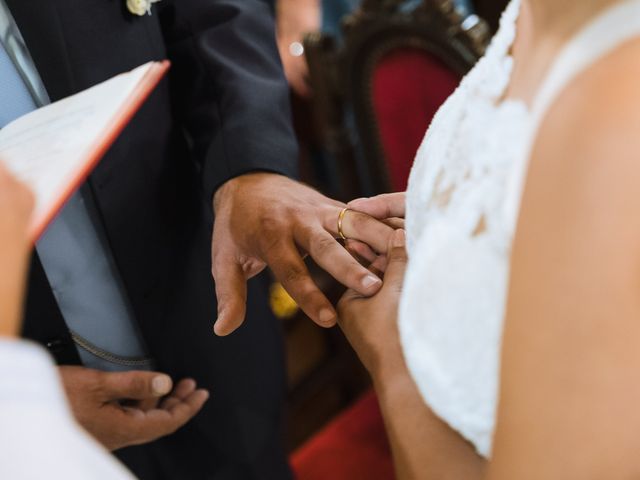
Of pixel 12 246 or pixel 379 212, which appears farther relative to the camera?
pixel 379 212

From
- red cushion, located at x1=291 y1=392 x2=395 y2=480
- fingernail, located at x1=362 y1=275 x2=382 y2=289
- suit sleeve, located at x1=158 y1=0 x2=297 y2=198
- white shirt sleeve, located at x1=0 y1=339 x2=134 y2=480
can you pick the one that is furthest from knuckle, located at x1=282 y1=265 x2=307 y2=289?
red cushion, located at x1=291 y1=392 x2=395 y2=480

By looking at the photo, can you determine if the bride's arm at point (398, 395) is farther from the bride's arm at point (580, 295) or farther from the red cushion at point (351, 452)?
the red cushion at point (351, 452)

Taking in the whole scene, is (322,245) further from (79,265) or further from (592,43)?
(592,43)

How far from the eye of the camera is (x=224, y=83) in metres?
1.14

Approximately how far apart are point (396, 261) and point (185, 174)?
0.49 meters

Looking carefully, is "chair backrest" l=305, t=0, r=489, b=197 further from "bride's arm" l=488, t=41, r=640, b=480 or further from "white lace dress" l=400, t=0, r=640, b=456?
"bride's arm" l=488, t=41, r=640, b=480

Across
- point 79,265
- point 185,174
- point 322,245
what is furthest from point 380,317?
point 185,174

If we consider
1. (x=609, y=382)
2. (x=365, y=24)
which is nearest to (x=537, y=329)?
(x=609, y=382)

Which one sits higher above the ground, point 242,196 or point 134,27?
point 134,27

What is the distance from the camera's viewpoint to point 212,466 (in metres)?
1.21

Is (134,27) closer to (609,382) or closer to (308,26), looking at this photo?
(609,382)

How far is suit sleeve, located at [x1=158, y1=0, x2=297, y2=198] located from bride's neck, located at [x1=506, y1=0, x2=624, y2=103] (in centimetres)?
53

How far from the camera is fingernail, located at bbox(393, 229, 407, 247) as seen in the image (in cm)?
78

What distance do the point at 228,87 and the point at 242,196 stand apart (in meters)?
0.21
